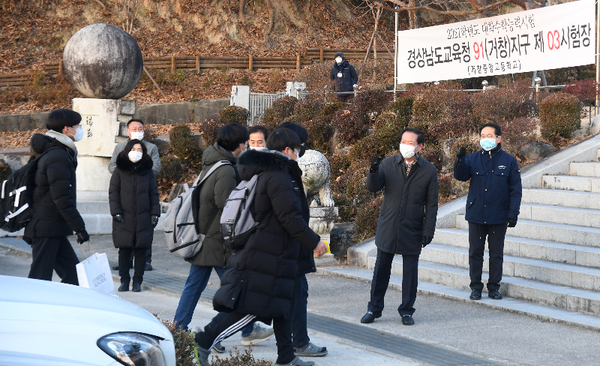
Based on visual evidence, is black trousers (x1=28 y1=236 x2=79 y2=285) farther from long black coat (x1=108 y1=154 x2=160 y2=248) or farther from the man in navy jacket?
the man in navy jacket

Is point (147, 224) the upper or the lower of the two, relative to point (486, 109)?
lower

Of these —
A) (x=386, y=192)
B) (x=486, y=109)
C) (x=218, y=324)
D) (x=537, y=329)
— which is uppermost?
(x=486, y=109)

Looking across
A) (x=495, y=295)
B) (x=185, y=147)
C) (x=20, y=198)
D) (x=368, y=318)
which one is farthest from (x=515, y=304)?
(x=185, y=147)

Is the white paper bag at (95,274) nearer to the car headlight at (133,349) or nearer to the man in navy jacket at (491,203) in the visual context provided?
the car headlight at (133,349)

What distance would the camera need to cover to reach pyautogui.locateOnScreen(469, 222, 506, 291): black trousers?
7.30 metres

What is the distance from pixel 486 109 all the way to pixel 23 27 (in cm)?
2169

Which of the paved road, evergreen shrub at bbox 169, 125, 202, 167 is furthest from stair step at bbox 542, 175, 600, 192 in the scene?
evergreen shrub at bbox 169, 125, 202, 167

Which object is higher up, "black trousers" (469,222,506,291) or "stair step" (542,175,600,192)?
"stair step" (542,175,600,192)

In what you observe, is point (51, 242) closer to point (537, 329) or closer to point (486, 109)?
point (537, 329)

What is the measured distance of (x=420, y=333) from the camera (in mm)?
6199

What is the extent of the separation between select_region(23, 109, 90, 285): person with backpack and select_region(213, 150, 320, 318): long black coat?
1.99 metres

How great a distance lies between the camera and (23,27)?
1081 inches

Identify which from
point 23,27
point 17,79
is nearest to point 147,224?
point 17,79

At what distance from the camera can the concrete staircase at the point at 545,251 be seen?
7.02m
